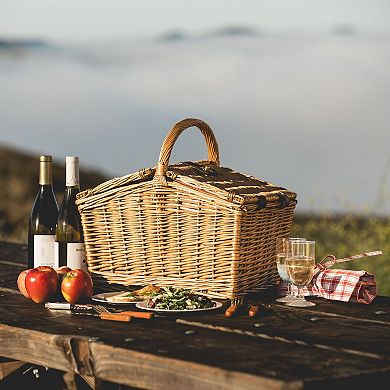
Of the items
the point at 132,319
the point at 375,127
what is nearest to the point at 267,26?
the point at 375,127

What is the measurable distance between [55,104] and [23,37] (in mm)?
1912

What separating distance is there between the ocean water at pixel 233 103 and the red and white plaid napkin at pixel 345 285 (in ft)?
8.63

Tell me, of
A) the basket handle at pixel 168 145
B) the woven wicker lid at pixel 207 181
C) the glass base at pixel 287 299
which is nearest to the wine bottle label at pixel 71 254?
the woven wicker lid at pixel 207 181

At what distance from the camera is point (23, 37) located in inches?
408

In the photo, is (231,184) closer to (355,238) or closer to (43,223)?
(43,223)

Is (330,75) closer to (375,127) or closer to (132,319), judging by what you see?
(375,127)

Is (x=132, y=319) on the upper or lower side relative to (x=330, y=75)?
lower

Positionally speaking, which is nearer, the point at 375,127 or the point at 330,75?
the point at 375,127

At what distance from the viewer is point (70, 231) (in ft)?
9.42

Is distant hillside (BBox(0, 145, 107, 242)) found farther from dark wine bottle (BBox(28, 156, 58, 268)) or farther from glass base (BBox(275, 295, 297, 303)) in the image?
glass base (BBox(275, 295, 297, 303))

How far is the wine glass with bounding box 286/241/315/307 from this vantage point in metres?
2.47

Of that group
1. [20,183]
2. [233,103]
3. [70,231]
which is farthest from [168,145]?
[20,183]

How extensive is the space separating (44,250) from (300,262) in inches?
32.6

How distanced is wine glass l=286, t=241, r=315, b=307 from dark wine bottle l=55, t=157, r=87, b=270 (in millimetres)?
680
